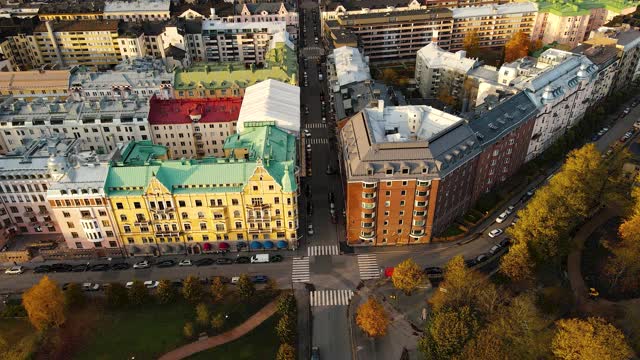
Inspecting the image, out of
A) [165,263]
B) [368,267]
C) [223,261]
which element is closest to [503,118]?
[368,267]

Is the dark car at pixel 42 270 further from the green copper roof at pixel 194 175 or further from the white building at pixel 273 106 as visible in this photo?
the white building at pixel 273 106

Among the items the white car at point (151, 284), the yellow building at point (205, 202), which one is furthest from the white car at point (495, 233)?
the white car at point (151, 284)

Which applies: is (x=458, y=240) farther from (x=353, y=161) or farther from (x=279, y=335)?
(x=279, y=335)

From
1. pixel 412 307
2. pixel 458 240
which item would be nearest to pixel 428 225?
pixel 458 240

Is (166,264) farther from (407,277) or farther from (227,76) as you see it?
(227,76)

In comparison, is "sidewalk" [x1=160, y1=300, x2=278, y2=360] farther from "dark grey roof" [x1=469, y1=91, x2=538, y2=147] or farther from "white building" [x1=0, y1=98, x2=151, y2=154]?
"white building" [x1=0, y1=98, x2=151, y2=154]

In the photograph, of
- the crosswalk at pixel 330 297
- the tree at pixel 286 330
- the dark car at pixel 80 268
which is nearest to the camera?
the tree at pixel 286 330

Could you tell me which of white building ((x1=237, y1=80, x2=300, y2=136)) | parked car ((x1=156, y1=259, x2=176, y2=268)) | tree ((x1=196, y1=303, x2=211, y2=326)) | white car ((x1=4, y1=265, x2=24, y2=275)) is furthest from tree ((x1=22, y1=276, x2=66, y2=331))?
white building ((x1=237, y1=80, x2=300, y2=136))
